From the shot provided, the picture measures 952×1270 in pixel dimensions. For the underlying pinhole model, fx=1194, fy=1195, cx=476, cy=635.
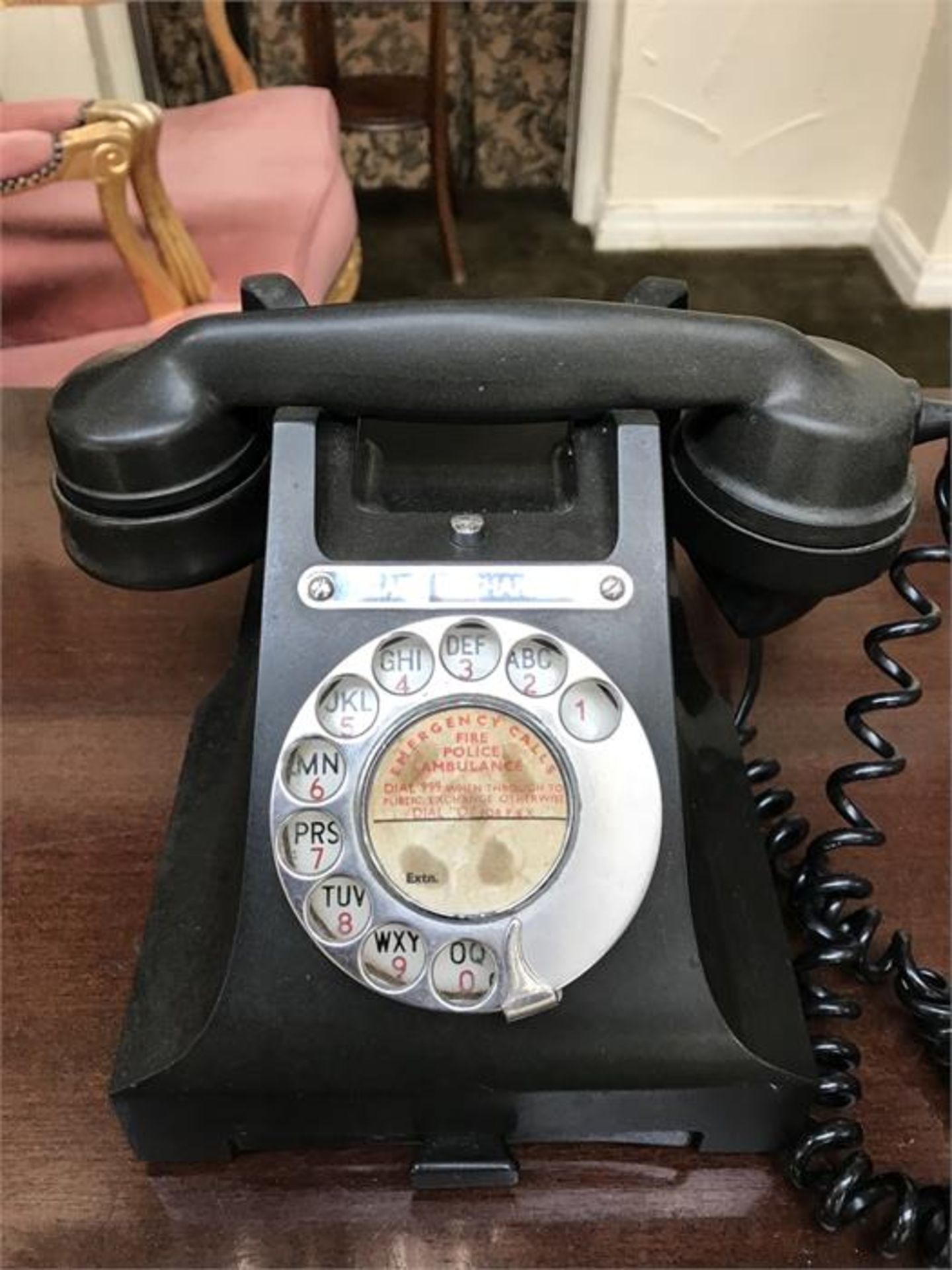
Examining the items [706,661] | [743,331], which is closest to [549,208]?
[706,661]

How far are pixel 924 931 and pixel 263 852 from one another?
0.31 meters

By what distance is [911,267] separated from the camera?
225cm

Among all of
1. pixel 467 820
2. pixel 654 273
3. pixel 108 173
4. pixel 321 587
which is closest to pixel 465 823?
pixel 467 820

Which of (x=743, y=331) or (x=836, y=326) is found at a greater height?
(x=743, y=331)

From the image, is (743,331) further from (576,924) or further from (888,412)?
(576,924)

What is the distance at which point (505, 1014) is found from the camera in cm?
43

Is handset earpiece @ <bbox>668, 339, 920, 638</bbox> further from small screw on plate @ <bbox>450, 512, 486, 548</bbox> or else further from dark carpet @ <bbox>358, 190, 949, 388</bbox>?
dark carpet @ <bbox>358, 190, 949, 388</bbox>

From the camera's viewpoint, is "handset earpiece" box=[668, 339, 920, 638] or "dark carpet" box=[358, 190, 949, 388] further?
"dark carpet" box=[358, 190, 949, 388]

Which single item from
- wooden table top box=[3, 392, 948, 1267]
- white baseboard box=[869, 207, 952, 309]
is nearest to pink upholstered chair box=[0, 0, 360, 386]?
wooden table top box=[3, 392, 948, 1267]

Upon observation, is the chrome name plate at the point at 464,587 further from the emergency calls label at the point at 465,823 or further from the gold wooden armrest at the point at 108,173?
the gold wooden armrest at the point at 108,173

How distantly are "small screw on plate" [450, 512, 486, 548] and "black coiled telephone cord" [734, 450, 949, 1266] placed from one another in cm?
22

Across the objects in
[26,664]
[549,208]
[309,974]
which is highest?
[309,974]

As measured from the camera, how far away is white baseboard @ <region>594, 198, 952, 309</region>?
2363mm

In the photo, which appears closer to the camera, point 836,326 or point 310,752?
point 310,752
